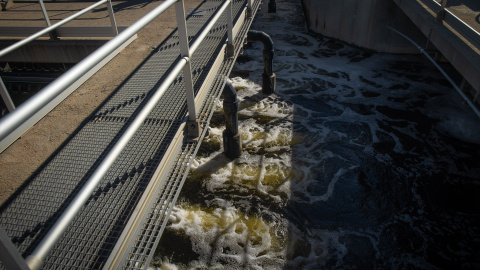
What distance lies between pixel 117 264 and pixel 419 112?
708 centimetres

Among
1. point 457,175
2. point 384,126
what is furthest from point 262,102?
point 457,175

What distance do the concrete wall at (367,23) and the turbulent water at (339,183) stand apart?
1155 mm

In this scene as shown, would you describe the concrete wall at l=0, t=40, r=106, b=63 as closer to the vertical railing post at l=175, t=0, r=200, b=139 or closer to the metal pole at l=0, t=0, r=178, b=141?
the vertical railing post at l=175, t=0, r=200, b=139

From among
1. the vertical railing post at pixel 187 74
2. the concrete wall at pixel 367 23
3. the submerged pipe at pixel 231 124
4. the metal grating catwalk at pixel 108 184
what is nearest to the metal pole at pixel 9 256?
the metal grating catwalk at pixel 108 184

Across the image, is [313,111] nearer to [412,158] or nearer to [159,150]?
[412,158]

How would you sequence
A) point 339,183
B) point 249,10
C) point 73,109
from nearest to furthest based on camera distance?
1. point 73,109
2. point 339,183
3. point 249,10

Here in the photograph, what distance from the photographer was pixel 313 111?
725 centimetres

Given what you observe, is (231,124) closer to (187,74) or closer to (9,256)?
(187,74)

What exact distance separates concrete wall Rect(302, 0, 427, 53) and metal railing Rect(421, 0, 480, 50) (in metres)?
3.30

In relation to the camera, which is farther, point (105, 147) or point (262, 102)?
point (262, 102)

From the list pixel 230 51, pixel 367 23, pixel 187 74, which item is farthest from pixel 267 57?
pixel 187 74

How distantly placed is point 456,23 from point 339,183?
9.27ft

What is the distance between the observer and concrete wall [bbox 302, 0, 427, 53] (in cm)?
861

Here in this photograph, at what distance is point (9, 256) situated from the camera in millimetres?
954
